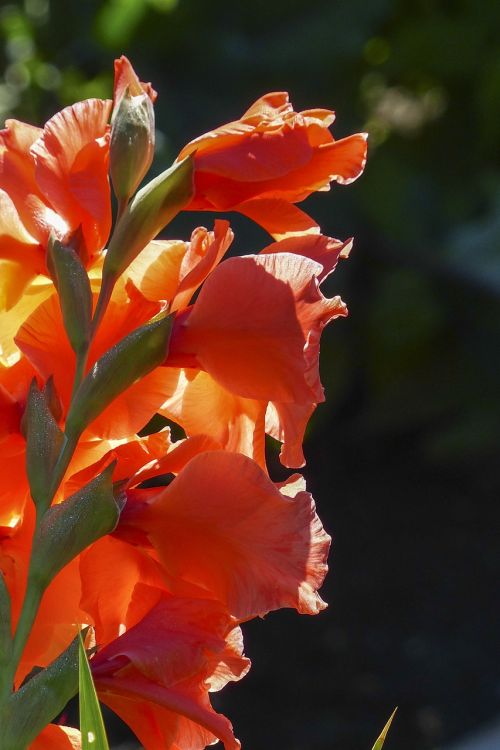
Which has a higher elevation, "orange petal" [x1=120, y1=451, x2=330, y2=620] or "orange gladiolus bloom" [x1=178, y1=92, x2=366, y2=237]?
"orange gladiolus bloom" [x1=178, y1=92, x2=366, y2=237]

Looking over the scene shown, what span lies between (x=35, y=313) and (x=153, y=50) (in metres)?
2.73

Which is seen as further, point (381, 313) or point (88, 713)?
point (381, 313)

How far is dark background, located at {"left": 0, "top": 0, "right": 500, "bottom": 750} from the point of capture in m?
2.68

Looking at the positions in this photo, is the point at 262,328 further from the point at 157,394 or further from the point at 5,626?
the point at 5,626

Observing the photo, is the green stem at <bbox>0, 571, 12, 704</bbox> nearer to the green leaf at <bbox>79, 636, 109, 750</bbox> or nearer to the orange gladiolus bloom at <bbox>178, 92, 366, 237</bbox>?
the green leaf at <bbox>79, 636, 109, 750</bbox>

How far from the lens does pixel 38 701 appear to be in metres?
0.50

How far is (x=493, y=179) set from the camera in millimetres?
3605

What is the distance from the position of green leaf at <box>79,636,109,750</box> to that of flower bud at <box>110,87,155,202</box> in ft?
0.70

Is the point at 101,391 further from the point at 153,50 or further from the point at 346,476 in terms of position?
the point at 346,476

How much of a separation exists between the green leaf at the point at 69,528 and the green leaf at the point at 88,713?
0.11 ft

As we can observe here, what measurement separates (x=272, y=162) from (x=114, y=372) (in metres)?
0.12

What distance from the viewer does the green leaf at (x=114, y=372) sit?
0.52 metres

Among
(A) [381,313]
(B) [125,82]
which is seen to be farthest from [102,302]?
(A) [381,313]

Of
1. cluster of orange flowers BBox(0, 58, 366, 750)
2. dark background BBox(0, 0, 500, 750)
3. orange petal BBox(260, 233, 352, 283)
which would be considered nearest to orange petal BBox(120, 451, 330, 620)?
cluster of orange flowers BBox(0, 58, 366, 750)
